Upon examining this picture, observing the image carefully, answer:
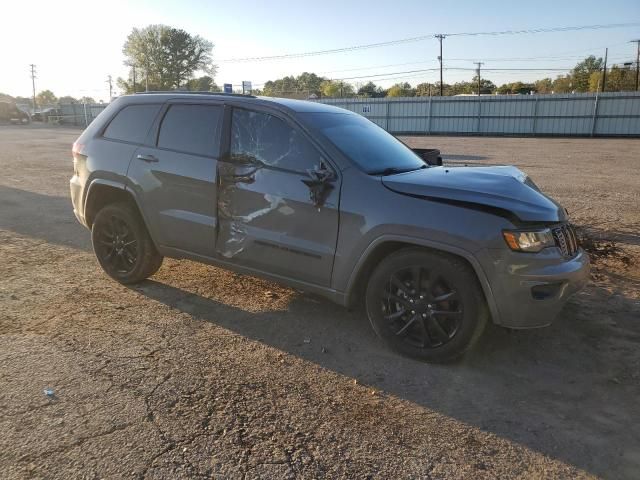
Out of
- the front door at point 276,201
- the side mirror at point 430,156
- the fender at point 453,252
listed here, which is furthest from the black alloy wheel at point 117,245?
the side mirror at point 430,156

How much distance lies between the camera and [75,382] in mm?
3234

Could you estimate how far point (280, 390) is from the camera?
322 cm

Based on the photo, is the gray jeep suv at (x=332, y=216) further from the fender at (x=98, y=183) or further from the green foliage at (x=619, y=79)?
the green foliage at (x=619, y=79)

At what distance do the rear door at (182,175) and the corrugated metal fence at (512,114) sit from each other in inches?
1555

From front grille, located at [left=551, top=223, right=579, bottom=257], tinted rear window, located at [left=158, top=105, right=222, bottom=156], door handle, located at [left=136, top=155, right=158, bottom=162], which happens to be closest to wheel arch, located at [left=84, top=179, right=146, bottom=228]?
door handle, located at [left=136, top=155, right=158, bottom=162]

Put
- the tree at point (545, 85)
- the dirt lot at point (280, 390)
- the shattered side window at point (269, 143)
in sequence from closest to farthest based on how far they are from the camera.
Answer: the dirt lot at point (280, 390), the shattered side window at point (269, 143), the tree at point (545, 85)

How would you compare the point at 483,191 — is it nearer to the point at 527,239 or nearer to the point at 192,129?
the point at 527,239

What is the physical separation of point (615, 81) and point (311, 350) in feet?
251

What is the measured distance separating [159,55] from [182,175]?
88.9 m

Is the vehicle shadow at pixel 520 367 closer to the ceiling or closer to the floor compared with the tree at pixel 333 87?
closer to the floor

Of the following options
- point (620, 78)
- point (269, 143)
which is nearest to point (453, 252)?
point (269, 143)

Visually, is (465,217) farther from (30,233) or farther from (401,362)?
(30,233)

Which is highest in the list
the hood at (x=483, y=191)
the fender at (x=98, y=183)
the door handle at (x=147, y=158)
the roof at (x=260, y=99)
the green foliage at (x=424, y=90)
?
the green foliage at (x=424, y=90)

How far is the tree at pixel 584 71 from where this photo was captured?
75688 millimetres
